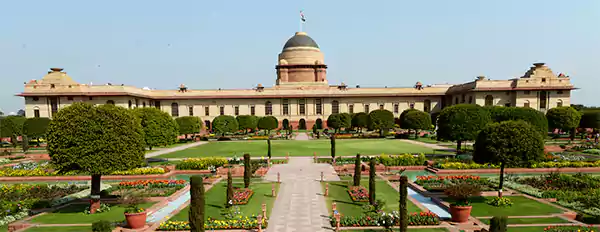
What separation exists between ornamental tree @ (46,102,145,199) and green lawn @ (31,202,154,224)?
40.5 inches

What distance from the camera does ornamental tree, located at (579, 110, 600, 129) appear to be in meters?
39.7

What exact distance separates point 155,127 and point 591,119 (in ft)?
161

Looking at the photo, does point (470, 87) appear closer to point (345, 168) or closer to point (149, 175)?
point (345, 168)

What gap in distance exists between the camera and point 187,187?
18.1 meters

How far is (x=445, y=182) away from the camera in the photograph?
58.6 feet

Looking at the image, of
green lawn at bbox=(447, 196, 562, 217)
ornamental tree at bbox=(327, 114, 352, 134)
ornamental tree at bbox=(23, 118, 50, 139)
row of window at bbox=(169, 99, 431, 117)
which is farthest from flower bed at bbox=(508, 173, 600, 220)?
ornamental tree at bbox=(23, 118, 50, 139)

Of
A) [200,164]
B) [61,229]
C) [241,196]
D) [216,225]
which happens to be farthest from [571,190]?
[61,229]

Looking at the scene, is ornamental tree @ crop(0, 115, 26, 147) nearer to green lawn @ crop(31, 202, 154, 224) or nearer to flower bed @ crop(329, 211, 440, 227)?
green lawn @ crop(31, 202, 154, 224)

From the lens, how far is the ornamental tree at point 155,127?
23.2 metres

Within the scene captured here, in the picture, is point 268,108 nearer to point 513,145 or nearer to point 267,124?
point 267,124

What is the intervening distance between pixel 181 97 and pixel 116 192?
4292cm

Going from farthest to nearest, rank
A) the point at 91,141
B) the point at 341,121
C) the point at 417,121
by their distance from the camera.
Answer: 1. the point at 341,121
2. the point at 417,121
3. the point at 91,141

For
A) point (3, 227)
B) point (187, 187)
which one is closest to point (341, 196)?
point (187, 187)

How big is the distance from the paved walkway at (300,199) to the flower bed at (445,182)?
4.96m
